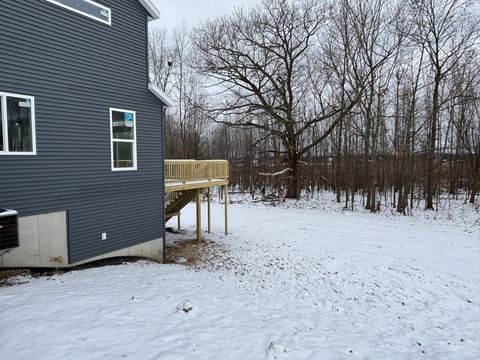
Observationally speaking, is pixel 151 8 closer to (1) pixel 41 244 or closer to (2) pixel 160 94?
(2) pixel 160 94

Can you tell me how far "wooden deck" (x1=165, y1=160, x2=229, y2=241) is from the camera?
11195 millimetres

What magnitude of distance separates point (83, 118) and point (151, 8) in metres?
4.16

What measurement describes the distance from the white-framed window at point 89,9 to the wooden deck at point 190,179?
15.2ft

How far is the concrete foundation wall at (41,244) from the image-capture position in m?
6.58

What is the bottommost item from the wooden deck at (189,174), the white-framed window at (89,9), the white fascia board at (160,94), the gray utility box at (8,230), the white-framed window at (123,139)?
the gray utility box at (8,230)

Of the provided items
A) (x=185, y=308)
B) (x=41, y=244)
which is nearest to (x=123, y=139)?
(x=41, y=244)

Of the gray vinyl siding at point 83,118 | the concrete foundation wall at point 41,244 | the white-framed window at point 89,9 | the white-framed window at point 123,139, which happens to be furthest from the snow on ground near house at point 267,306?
the white-framed window at point 89,9

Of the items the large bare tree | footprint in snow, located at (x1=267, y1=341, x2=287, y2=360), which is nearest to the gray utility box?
footprint in snow, located at (x1=267, y1=341, x2=287, y2=360)

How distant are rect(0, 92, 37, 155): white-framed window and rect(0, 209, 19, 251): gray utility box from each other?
1.50 m

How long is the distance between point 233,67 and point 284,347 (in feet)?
63.3

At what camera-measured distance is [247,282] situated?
26.7 ft

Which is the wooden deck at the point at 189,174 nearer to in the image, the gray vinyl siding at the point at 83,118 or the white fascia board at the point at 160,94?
the gray vinyl siding at the point at 83,118

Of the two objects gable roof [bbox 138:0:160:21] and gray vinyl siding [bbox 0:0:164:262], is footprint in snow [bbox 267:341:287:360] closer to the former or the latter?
gray vinyl siding [bbox 0:0:164:262]

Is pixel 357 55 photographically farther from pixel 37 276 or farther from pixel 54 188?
pixel 37 276
